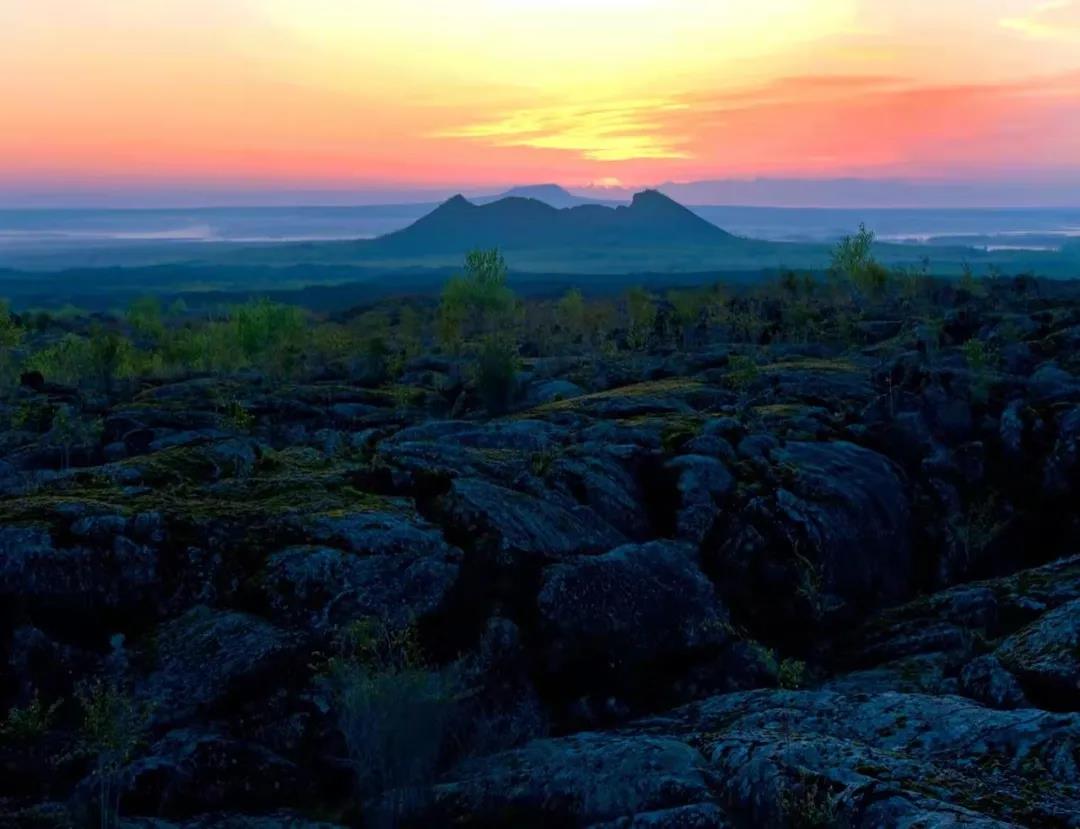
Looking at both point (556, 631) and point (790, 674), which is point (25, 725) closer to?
point (556, 631)

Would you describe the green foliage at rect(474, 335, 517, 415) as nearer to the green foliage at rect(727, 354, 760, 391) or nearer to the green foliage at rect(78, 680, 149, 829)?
the green foliage at rect(727, 354, 760, 391)

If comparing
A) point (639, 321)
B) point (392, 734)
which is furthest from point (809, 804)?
point (639, 321)

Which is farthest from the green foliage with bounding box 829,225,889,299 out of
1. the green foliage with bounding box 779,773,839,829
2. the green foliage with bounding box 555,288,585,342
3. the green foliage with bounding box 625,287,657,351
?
the green foliage with bounding box 779,773,839,829

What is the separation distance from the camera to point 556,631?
112ft

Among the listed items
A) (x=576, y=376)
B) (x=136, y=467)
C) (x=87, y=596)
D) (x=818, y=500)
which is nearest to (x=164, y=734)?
(x=87, y=596)

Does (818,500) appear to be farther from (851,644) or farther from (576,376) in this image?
(576,376)

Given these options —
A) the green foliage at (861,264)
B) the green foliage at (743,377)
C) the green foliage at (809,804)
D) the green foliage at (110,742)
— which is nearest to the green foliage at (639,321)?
the green foliage at (861,264)

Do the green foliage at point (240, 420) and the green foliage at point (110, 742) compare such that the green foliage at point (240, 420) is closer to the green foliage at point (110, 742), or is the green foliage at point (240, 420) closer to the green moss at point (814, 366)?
the green foliage at point (110, 742)

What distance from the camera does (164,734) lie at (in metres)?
27.7

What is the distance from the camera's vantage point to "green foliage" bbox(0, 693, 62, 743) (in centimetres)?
2595

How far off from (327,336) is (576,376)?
7694 cm

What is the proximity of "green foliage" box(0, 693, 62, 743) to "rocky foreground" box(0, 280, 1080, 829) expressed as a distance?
103 millimetres

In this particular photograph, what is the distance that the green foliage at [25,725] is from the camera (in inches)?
1022

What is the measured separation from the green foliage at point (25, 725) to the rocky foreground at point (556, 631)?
0.34 ft
